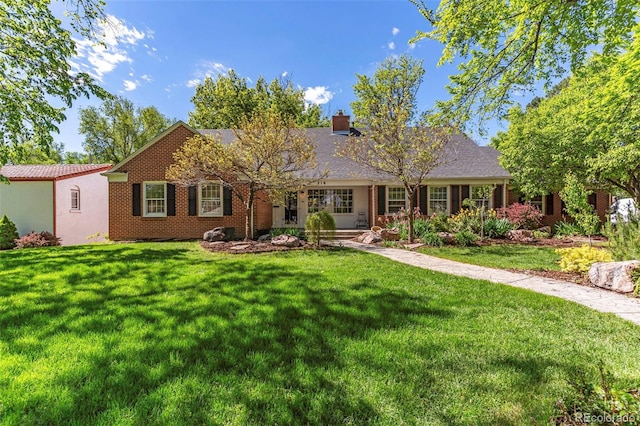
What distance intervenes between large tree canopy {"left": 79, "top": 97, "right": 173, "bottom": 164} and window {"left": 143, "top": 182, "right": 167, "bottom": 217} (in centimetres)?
2093

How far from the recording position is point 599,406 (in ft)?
6.38

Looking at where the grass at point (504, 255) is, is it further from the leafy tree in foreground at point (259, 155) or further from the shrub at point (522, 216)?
the leafy tree in foreground at point (259, 155)

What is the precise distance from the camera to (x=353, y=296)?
15.8 ft

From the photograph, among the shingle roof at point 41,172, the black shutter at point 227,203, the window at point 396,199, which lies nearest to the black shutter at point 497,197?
the window at point 396,199

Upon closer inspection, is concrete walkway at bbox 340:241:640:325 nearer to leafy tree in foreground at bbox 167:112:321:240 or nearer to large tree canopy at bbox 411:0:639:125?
large tree canopy at bbox 411:0:639:125

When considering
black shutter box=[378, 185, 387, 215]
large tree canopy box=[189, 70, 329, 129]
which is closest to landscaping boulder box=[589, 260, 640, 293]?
black shutter box=[378, 185, 387, 215]

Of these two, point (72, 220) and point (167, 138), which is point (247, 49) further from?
point (72, 220)

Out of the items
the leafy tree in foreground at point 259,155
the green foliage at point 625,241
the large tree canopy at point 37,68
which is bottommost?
A: the green foliage at point 625,241

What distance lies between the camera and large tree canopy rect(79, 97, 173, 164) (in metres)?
29.9

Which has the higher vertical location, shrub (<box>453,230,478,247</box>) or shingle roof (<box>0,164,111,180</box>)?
shingle roof (<box>0,164,111,180</box>)

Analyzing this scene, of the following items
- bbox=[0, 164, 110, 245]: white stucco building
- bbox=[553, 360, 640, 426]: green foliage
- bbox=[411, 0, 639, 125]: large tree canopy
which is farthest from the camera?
bbox=[0, 164, 110, 245]: white stucco building

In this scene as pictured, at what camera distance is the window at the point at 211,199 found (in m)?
13.2

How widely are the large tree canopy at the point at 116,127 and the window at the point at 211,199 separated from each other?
869 inches

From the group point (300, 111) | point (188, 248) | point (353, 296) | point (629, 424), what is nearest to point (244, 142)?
point (188, 248)
